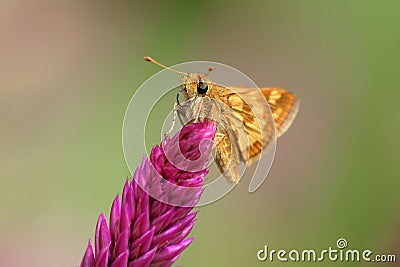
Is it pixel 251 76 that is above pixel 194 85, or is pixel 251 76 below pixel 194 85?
above

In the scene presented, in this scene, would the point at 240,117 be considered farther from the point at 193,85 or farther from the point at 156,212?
the point at 156,212

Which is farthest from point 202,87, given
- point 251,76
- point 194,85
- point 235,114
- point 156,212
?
Result: point 251,76

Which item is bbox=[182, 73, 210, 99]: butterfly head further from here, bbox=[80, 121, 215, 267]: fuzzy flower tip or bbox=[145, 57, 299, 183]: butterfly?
bbox=[80, 121, 215, 267]: fuzzy flower tip

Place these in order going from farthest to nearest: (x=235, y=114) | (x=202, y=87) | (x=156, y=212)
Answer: (x=235, y=114) → (x=202, y=87) → (x=156, y=212)

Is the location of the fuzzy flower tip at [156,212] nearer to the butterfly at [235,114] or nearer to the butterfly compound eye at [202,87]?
the butterfly at [235,114]

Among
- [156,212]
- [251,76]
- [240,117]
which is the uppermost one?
[251,76]

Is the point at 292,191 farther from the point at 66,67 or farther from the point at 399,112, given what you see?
the point at 66,67

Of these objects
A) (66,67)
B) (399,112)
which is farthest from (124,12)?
(399,112)

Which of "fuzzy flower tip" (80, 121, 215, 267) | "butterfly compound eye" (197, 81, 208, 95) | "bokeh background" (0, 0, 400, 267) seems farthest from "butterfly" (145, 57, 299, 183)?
"bokeh background" (0, 0, 400, 267)

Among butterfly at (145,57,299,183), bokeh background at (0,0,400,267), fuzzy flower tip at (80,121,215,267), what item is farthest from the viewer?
bokeh background at (0,0,400,267)
